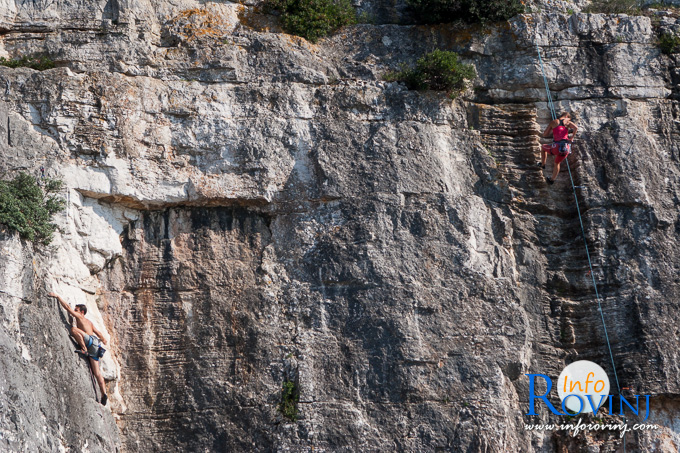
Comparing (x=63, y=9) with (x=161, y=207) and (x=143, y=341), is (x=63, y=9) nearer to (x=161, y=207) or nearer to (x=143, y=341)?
(x=161, y=207)

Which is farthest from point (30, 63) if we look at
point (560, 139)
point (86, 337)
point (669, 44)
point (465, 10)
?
point (669, 44)

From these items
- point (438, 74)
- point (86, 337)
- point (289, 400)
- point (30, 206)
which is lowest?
point (289, 400)

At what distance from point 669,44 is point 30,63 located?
31.9ft

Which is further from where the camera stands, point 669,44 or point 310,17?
point 669,44

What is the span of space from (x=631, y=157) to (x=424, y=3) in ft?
13.0

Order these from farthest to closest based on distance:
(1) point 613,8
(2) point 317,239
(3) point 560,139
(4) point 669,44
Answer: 1. (1) point 613,8
2. (4) point 669,44
3. (3) point 560,139
4. (2) point 317,239

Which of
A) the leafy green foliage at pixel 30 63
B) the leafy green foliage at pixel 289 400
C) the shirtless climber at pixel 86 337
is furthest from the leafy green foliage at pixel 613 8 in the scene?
the shirtless climber at pixel 86 337

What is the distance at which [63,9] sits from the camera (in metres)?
11.8

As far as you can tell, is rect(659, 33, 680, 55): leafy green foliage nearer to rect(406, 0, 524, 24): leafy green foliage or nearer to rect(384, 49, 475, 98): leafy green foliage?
rect(406, 0, 524, 24): leafy green foliage

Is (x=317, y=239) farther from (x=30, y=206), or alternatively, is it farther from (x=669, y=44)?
(x=669, y=44)

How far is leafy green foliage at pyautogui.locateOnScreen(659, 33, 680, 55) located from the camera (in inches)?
495

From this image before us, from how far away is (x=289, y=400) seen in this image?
10.4m

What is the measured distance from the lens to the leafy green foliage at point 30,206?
9.73 m

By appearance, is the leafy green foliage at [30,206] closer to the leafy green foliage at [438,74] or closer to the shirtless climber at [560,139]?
the leafy green foliage at [438,74]
